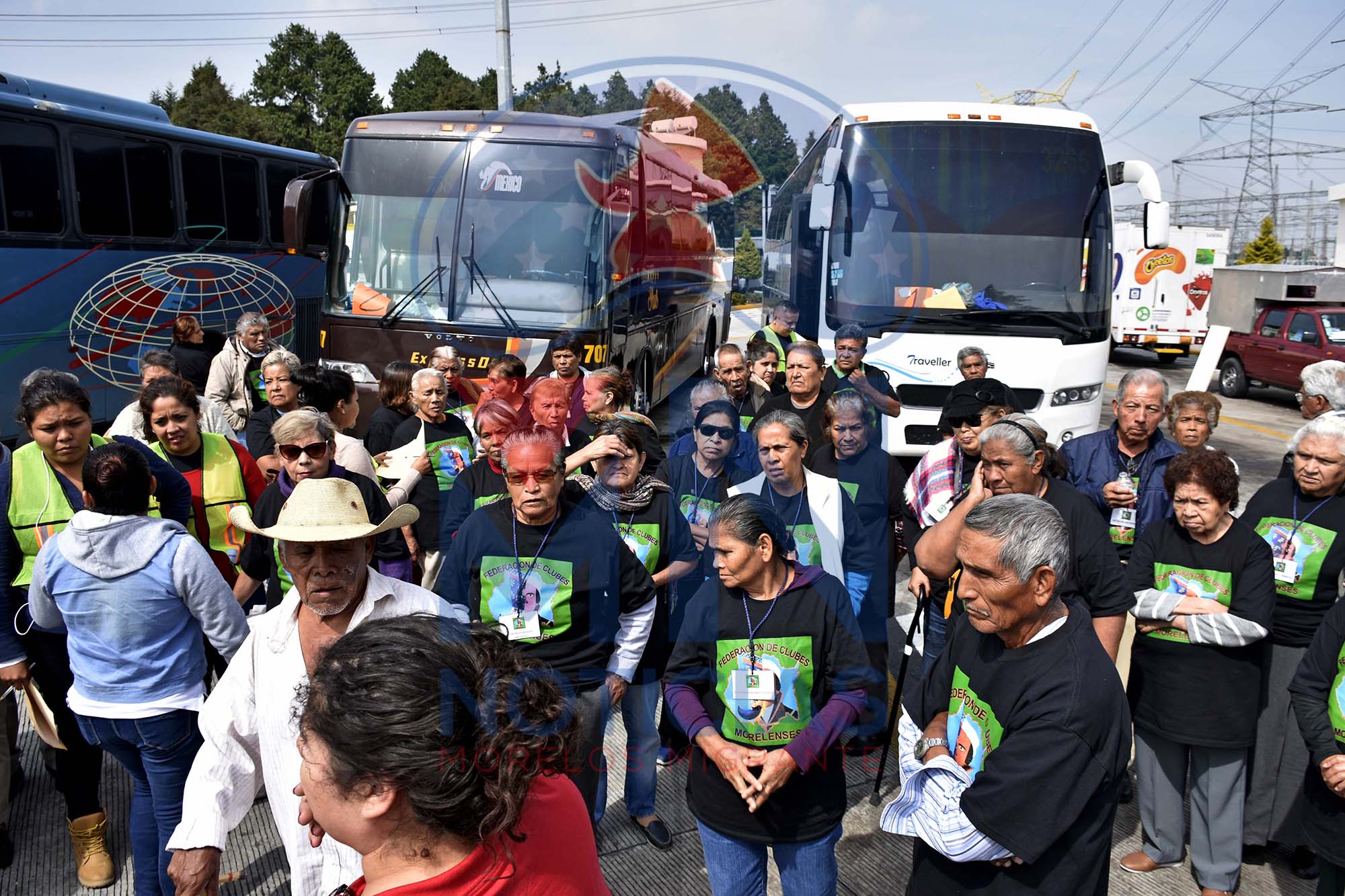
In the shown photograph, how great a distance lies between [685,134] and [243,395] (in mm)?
4412

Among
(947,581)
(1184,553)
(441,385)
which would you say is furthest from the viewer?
(441,385)

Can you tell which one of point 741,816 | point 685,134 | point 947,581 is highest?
point 685,134

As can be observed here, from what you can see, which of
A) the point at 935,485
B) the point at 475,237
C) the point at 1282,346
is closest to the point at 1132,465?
the point at 935,485

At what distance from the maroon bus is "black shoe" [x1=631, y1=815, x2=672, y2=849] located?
15.9 ft

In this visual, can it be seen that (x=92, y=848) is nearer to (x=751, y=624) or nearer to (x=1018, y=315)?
(x=751, y=624)

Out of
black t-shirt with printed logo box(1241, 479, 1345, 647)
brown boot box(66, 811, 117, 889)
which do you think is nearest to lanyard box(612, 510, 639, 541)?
brown boot box(66, 811, 117, 889)

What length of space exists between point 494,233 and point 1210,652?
6.40 meters

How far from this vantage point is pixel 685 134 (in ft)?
28.5

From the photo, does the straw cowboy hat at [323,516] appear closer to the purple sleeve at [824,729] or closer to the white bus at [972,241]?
the purple sleeve at [824,729]

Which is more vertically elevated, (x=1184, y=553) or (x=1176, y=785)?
(x=1184, y=553)

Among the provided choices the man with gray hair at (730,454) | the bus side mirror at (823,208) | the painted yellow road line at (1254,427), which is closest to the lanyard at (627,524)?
the man with gray hair at (730,454)

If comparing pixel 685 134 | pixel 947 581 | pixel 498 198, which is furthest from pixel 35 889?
pixel 685 134

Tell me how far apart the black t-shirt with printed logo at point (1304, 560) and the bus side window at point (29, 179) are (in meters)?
10.9

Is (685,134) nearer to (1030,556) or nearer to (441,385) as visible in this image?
(441,385)
